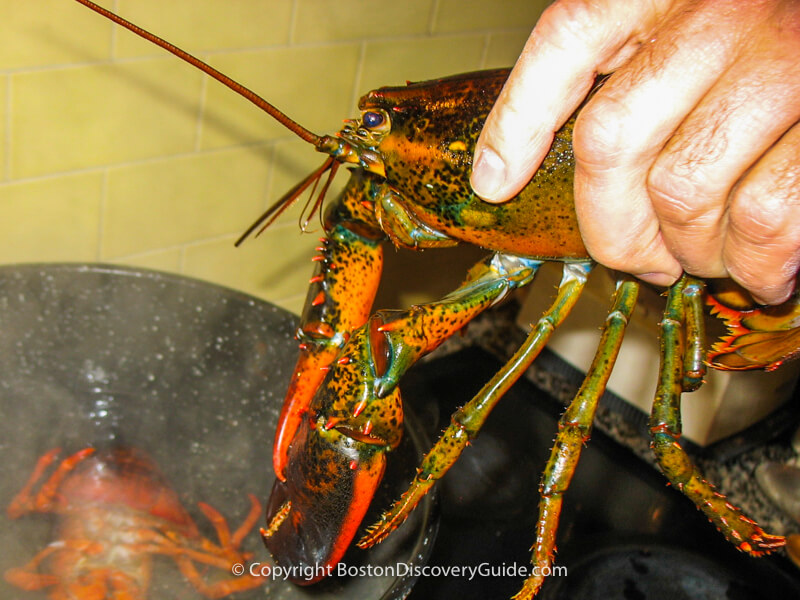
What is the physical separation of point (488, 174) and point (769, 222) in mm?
207

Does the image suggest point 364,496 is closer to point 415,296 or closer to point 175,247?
point 175,247

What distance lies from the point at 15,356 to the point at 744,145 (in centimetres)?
90

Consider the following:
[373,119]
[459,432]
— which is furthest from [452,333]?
[373,119]

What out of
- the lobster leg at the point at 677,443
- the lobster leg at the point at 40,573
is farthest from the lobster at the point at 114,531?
the lobster leg at the point at 677,443

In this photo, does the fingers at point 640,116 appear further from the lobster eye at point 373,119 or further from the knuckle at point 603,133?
the lobster eye at point 373,119

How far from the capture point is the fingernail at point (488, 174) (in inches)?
24.8

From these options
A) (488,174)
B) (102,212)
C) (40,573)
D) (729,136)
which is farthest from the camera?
(102,212)

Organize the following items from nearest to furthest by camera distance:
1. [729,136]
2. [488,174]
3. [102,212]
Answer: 1. [729,136]
2. [488,174]
3. [102,212]

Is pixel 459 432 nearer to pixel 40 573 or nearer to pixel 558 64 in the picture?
pixel 558 64

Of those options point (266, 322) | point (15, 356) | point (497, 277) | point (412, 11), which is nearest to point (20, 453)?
point (15, 356)

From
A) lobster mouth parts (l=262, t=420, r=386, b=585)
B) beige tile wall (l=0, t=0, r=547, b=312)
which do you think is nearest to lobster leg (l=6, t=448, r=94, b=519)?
beige tile wall (l=0, t=0, r=547, b=312)

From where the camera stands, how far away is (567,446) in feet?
2.40

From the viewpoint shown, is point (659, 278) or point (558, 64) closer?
point (558, 64)

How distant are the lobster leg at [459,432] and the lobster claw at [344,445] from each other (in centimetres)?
3
